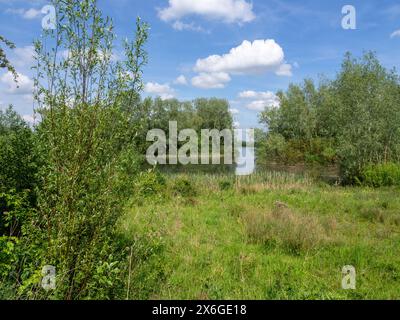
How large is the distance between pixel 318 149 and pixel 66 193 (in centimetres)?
4254

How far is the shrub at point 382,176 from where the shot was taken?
20.0m

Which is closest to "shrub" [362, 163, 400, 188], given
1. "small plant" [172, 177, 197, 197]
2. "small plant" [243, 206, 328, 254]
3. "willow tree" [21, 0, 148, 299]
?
"small plant" [172, 177, 197, 197]

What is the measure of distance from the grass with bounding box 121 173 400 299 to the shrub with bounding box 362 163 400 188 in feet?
26.8

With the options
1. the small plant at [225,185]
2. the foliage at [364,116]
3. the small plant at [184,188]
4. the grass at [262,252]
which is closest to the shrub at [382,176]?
the foliage at [364,116]

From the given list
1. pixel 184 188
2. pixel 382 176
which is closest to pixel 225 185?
pixel 184 188

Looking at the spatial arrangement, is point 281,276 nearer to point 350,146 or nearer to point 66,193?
point 66,193

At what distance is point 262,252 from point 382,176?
16.1 m

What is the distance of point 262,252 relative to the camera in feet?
25.9

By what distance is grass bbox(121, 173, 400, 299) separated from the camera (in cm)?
545

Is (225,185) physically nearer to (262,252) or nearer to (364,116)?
(262,252)

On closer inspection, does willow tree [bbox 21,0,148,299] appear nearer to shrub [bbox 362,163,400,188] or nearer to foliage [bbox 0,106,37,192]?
foliage [bbox 0,106,37,192]
